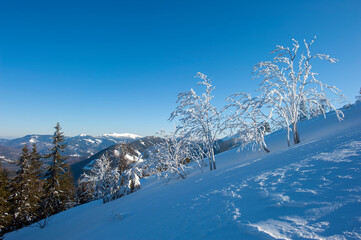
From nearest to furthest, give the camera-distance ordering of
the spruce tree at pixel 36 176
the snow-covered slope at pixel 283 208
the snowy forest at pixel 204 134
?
the snow-covered slope at pixel 283 208, the snowy forest at pixel 204 134, the spruce tree at pixel 36 176

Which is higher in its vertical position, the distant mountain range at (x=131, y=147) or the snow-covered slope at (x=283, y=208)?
the distant mountain range at (x=131, y=147)

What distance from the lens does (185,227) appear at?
3.27 metres

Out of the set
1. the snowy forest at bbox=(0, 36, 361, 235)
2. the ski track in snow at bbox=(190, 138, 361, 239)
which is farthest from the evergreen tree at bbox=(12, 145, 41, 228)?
the ski track in snow at bbox=(190, 138, 361, 239)

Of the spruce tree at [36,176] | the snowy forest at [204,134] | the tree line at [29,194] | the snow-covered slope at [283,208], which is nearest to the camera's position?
the snow-covered slope at [283,208]

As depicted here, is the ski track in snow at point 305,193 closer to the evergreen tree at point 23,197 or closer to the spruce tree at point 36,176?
the evergreen tree at point 23,197

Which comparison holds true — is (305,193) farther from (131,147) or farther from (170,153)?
(131,147)

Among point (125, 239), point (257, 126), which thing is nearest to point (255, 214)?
point (125, 239)

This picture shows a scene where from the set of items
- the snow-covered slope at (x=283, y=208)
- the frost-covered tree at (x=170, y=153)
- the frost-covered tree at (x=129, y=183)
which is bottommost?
the frost-covered tree at (x=129, y=183)

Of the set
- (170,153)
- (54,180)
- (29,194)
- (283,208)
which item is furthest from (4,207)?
(283,208)

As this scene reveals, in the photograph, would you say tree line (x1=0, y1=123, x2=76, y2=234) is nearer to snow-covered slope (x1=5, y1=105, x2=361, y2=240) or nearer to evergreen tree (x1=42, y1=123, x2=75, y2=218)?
evergreen tree (x1=42, y1=123, x2=75, y2=218)

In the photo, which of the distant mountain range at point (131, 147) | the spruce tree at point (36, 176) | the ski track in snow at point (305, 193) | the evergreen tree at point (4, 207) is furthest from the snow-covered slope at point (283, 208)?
the spruce tree at point (36, 176)

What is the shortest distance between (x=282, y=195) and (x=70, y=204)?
3202 centimetres

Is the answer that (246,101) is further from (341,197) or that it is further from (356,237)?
(356,237)

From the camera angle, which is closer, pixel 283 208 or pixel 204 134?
pixel 283 208
